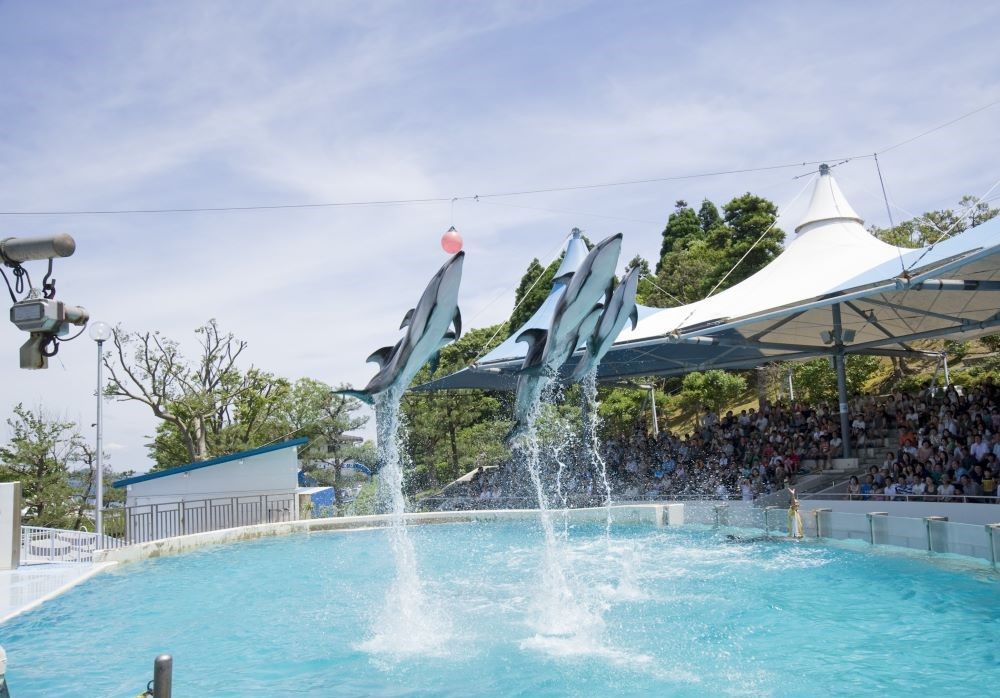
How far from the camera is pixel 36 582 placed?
36.8 ft

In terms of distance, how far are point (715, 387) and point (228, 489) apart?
733 inches

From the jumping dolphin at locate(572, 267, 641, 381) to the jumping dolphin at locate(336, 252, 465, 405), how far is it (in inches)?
103

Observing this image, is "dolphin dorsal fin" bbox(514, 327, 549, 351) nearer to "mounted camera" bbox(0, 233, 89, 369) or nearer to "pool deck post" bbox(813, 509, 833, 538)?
"mounted camera" bbox(0, 233, 89, 369)

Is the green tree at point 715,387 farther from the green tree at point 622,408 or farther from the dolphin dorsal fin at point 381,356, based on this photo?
the dolphin dorsal fin at point 381,356

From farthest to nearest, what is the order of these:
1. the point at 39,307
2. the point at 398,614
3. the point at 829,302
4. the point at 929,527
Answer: the point at 829,302
the point at 929,527
the point at 398,614
the point at 39,307

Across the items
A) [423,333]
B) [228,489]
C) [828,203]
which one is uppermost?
[828,203]

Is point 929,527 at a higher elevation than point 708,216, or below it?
below

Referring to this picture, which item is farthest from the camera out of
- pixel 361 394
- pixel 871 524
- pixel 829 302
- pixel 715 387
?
pixel 715 387

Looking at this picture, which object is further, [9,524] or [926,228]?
[926,228]

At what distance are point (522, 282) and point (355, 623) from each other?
32.3m

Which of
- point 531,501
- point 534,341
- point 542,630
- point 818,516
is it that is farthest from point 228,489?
point 818,516

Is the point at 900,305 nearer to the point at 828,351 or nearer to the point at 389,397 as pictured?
the point at 828,351

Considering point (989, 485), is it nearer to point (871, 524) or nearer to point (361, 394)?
point (871, 524)

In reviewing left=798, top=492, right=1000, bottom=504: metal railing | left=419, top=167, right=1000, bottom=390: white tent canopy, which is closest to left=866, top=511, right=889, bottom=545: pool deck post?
left=798, top=492, right=1000, bottom=504: metal railing
